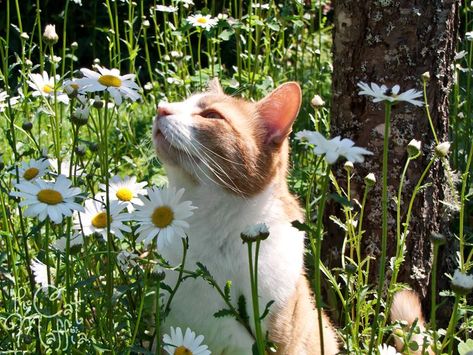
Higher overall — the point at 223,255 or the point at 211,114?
the point at 211,114

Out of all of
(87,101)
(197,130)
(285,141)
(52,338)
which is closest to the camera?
(52,338)

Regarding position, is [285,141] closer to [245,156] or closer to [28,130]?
[245,156]

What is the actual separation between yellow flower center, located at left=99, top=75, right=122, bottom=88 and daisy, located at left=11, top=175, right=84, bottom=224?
28cm

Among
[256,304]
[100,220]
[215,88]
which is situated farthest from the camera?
[215,88]

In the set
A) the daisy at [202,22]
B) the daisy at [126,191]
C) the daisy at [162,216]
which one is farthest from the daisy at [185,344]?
the daisy at [202,22]

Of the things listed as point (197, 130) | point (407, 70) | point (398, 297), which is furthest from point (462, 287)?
point (407, 70)

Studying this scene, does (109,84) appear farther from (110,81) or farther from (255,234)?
(255,234)

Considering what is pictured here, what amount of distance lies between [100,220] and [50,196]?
0.27m

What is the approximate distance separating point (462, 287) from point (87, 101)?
1.35m

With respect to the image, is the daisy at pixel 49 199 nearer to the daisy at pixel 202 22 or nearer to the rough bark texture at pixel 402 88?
the rough bark texture at pixel 402 88

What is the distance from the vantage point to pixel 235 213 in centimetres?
263

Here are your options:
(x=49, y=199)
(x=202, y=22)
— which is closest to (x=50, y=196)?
(x=49, y=199)

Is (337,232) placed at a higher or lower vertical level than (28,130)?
lower

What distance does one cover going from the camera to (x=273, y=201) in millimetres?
2682
